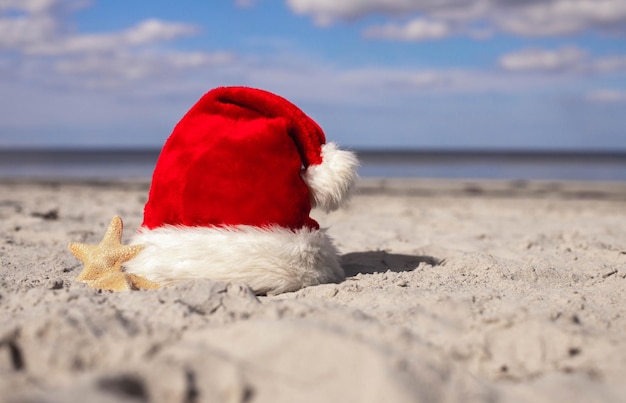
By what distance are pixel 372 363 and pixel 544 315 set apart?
0.89 metres

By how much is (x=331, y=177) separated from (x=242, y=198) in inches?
18.4

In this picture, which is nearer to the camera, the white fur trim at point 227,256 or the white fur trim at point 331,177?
the white fur trim at point 227,256

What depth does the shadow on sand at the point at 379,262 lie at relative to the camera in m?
3.64

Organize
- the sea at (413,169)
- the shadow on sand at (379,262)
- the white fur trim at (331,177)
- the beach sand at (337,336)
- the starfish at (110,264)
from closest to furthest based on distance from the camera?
the beach sand at (337,336), the starfish at (110,264), the white fur trim at (331,177), the shadow on sand at (379,262), the sea at (413,169)

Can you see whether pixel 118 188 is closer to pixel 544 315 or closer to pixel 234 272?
pixel 234 272

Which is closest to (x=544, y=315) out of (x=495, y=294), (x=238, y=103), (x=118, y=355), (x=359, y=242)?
(x=495, y=294)

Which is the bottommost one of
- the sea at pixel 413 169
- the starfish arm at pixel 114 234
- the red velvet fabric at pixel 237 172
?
the sea at pixel 413 169

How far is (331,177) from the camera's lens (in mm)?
2973

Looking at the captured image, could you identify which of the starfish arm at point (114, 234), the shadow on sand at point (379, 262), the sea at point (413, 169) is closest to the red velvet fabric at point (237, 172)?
the starfish arm at point (114, 234)

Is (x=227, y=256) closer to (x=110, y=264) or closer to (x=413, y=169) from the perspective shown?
(x=110, y=264)

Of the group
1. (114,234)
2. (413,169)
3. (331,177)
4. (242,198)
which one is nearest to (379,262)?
(331,177)

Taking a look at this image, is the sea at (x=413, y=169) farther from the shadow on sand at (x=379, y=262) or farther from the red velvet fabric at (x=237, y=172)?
the shadow on sand at (x=379, y=262)

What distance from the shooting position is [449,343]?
2.12m

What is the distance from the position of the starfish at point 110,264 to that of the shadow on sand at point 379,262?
49.1 inches
